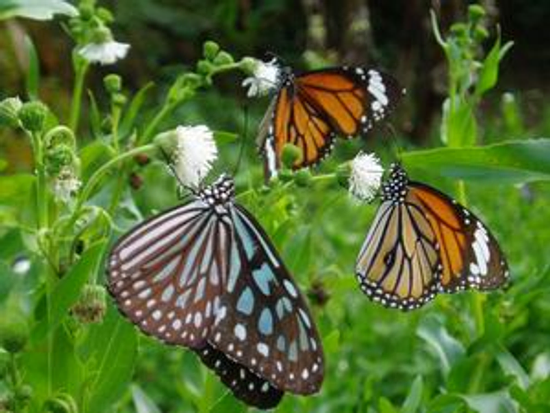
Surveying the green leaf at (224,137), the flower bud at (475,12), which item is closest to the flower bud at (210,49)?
the green leaf at (224,137)

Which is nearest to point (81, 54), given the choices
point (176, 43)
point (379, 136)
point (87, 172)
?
point (87, 172)

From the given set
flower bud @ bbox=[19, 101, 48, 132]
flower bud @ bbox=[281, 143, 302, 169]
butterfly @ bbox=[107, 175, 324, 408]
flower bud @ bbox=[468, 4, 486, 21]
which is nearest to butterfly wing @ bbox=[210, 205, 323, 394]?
butterfly @ bbox=[107, 175, 324, 408]

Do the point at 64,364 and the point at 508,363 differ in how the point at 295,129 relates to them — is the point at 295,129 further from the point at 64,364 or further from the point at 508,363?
the point at 64,364

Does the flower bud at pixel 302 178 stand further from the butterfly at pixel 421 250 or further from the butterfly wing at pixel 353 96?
the butterfly wing at pixel 353 96

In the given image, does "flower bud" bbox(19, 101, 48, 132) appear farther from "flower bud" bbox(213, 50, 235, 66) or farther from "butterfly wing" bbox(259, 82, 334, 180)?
"butterfly wing" bbox(259, 82, 334, 180)

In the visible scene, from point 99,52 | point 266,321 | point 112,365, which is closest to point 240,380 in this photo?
point 266,321

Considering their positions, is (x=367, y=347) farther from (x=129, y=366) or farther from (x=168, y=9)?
(x=168, y=9)
